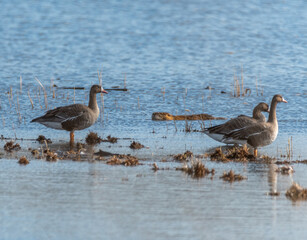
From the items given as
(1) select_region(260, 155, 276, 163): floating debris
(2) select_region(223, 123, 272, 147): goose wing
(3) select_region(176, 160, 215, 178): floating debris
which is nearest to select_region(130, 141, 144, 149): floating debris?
(2) select_region(223, 123, 272, 147): goose wing

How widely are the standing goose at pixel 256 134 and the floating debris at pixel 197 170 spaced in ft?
10.3

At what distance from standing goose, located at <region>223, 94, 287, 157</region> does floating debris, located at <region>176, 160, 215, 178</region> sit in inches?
123

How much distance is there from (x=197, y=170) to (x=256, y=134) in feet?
12.4

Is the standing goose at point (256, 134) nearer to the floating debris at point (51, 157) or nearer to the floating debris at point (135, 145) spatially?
the floating debris at point (135, 145)

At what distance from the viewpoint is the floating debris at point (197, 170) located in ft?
39.5

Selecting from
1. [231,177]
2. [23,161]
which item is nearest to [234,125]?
[231,177]

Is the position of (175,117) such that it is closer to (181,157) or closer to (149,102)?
(149,102)

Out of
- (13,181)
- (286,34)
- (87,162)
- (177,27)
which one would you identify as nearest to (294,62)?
(286,34)

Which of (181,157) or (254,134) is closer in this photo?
(181,157)

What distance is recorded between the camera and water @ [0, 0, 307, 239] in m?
9.30

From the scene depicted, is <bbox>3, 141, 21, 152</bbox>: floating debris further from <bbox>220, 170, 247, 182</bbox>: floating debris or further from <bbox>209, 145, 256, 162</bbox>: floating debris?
<bbox>220, 170, 247, 182</bbox>: floating debris

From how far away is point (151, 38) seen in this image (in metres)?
41.5

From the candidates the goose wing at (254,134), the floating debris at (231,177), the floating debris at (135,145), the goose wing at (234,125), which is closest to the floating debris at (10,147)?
the floating debris at (135,145)

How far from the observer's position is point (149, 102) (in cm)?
2462
